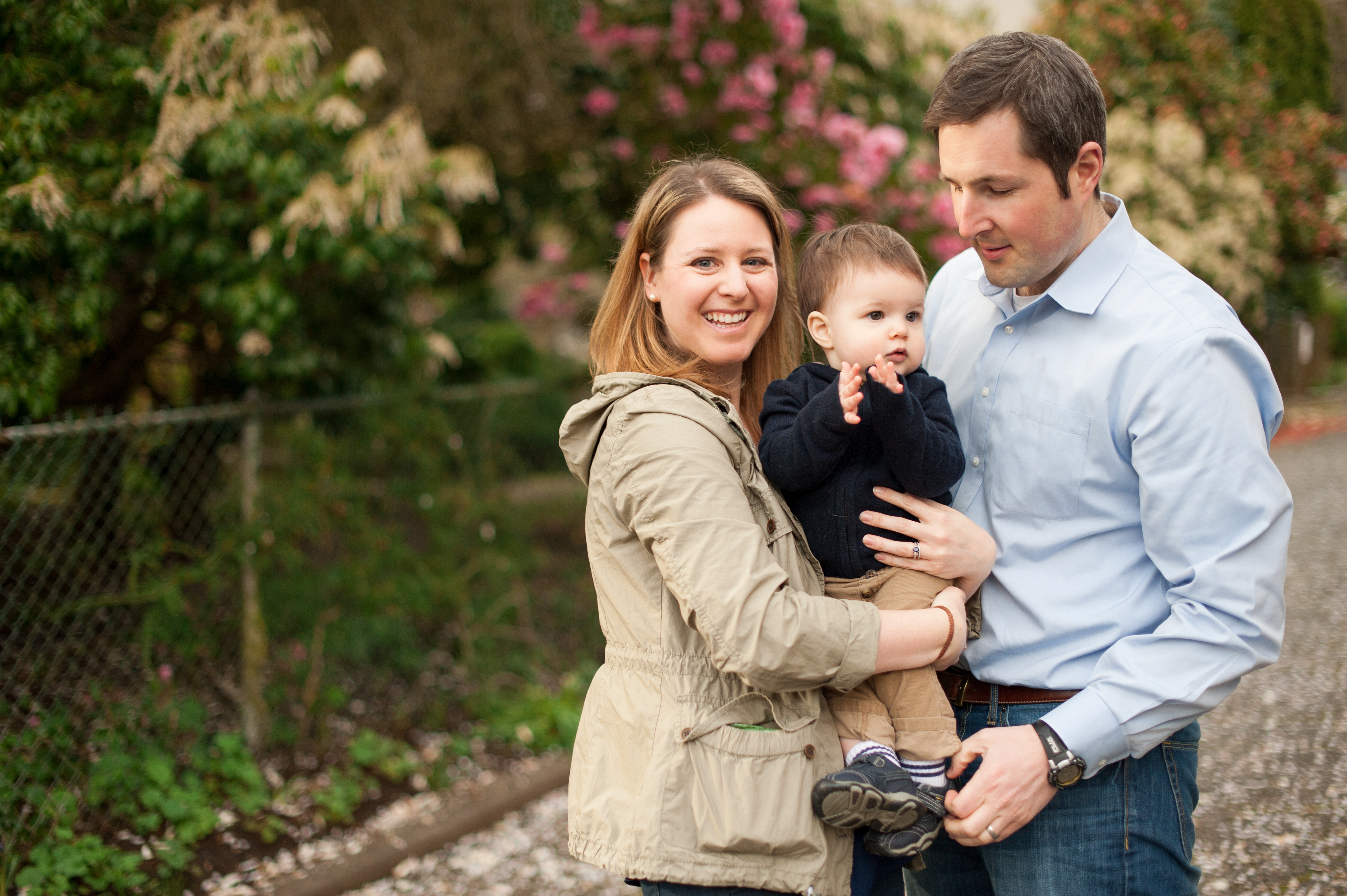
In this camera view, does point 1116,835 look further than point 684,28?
No

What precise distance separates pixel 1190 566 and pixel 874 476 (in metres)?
0.51

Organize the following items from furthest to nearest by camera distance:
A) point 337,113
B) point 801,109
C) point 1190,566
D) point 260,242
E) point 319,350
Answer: point 801,109 < point 319,350 < point 337,113 < point 260,242 < point 1190,566

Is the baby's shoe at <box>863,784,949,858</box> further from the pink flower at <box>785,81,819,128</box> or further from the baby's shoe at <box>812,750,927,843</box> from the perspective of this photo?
the pink flower at <box>785,81,819,128</box>

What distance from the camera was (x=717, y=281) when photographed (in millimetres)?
1706

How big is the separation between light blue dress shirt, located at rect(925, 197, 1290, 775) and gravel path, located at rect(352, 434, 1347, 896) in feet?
5.77

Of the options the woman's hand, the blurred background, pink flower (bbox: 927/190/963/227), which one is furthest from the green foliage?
the woman's hand

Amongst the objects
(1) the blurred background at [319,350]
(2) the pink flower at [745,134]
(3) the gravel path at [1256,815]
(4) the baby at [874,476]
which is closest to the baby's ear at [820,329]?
(4) the baby at [874,476]

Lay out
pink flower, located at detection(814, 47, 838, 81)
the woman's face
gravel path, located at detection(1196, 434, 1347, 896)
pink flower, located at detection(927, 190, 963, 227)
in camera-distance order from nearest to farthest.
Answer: the woman's face
gravel path, located at detection(1196, 434, 1347, 896)
pink flower, located at detection(927, 190, 963, 227)
pink flower, located at detection(814, 47, 838, 81)

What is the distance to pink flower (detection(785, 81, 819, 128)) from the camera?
5.63m

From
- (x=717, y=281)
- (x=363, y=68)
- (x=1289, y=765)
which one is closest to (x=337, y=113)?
(x=363, y=68)

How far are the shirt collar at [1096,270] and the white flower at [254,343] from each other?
9.90 feet

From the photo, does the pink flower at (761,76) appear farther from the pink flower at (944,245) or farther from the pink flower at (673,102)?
the pink flower at (944,245)

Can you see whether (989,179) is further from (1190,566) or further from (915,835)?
(915,835)

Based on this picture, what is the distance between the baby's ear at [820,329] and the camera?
1829 mm
